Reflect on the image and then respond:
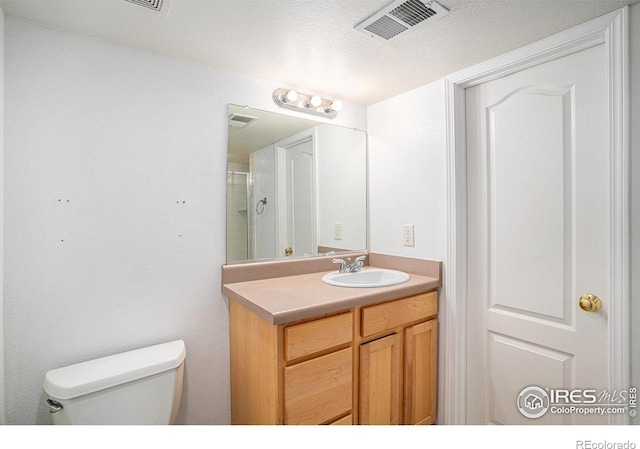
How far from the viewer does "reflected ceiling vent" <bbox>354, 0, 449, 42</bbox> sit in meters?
1.21

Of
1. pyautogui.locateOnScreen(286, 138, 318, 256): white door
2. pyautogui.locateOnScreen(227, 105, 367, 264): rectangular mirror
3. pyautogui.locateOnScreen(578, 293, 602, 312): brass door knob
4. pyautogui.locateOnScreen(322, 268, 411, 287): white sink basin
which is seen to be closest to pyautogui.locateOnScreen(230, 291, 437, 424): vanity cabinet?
pyautogui.locateOnScreen(322, 268, 411, 287): white sink basin

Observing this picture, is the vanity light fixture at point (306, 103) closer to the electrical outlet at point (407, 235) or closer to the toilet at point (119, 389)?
the electrical outlet at point (407, 235)

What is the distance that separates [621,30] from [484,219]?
0.90 meters

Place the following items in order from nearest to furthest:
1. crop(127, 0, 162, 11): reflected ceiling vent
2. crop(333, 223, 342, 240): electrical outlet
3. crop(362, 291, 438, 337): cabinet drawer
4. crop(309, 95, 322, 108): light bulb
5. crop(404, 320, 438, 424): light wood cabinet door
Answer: crop(127, 0, 162, 11): reflected ceiling vent → crop(362, 291, 438, 337): cabinet drawer → crop(404, 320, 438, 424): light wood cabinet door → crop(309, 95, 322, 108): light bulb → crop(333, 223, 342, 240): electrical outlet

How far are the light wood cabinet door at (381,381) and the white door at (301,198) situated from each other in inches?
28.6

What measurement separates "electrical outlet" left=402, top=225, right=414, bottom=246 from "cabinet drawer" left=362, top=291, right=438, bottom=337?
332mm

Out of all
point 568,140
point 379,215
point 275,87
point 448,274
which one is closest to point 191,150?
point 275,87

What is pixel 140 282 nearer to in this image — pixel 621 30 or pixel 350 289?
pixel 350 289

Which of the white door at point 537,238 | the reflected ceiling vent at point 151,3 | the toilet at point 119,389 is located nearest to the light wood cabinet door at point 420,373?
the white door at point 537,238

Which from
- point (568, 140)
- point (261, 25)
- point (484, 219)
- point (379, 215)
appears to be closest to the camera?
point (261, 25)

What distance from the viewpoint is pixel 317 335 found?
4.53ft

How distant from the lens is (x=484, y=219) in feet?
5.74

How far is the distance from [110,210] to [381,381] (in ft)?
4.81

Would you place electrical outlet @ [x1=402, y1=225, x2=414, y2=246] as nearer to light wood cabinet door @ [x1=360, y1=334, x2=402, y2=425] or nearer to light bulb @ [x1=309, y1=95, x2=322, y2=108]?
light wood cabinet door @ [x1=360, y1=334, x2=402, y2=425]
